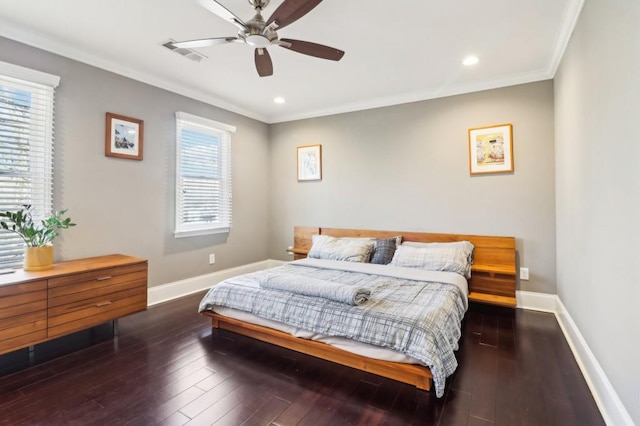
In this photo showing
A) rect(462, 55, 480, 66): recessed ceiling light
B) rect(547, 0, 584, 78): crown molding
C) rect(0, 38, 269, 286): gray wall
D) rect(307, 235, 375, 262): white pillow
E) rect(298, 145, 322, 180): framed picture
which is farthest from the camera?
rect(298, 145, 322, 180): framed picture

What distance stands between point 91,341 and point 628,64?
13.4 feet

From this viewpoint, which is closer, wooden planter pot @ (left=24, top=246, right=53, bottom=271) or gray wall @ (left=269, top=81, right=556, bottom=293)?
wooden planter pot @ (left=24, top=246, right=53, bottom=271)

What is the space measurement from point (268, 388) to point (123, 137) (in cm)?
297

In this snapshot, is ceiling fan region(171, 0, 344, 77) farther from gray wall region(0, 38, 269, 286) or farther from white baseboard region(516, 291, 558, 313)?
white baseboard region(516, 291, 558, 313)

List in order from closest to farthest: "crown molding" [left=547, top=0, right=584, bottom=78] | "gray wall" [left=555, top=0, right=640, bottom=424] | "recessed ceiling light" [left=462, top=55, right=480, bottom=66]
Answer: "gray wall" [left=555, top=0, right=640, bottom=424] → "crown molding" [left=547, top=0, right=584, bottom=78] → "recessed ceiling light" [left=462, top=55, right=480, bottom=66]

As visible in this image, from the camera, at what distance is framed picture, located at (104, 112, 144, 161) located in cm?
324

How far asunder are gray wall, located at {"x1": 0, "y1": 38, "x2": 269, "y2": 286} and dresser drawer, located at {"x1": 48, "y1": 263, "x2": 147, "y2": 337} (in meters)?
0.61

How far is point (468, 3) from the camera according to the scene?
225 cm

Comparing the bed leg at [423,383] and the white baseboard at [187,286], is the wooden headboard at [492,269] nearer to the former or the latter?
the bed leg at [423,383]

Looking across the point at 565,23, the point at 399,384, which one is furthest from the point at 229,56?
the point at 399,384

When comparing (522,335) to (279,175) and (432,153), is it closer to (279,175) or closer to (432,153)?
(432,153)

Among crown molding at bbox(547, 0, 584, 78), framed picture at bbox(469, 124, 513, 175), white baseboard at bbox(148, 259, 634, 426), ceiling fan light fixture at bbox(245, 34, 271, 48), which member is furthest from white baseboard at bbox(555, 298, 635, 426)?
ceiling fan light fixture at bbox(245, 34, 271, 48)

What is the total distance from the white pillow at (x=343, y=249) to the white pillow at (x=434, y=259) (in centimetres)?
38

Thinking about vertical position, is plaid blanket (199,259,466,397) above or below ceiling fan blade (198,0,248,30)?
below
